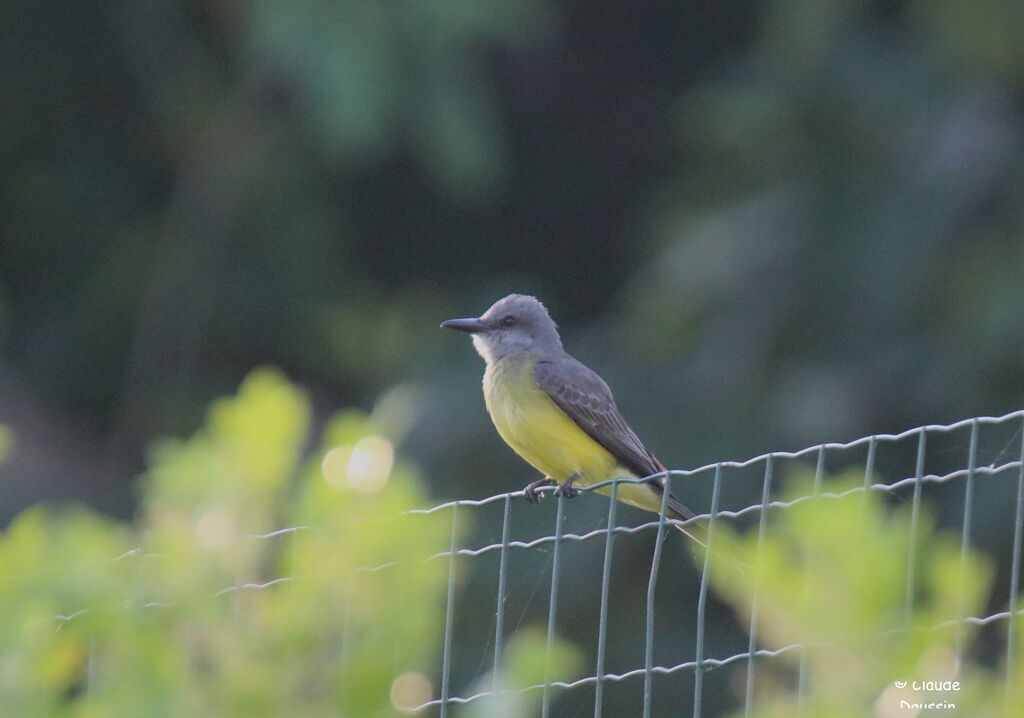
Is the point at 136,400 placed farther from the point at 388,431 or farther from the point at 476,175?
the point at 388,431

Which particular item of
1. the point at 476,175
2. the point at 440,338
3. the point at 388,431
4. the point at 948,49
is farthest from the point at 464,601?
Answer: the point at 388,431

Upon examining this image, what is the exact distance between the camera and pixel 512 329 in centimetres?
713

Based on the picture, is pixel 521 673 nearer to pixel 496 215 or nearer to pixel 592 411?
pixel 592 411

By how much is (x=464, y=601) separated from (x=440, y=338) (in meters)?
2.66

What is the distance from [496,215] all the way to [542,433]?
457 inches

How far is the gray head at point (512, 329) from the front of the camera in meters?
7.02

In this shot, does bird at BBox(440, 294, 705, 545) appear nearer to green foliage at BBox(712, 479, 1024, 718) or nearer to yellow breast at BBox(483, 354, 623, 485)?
yellow breast at BBox(483, 354, 623, 485)

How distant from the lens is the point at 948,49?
1398 centimetres

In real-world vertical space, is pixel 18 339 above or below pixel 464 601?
above

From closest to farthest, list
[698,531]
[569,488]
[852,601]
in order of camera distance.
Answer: [852,601] < [698,531] < [569,488]

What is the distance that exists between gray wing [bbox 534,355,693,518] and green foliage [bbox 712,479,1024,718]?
12.8 ft

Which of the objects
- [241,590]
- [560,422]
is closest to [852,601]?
[241,590]

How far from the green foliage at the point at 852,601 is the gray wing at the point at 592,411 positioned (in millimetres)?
3899

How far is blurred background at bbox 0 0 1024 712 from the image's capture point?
12.8m
